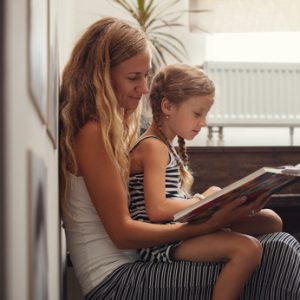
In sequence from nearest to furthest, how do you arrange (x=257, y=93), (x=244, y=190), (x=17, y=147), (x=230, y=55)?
(x=17, y=147) → (x=244, y=190) → (x=257, y=93) → (x=230, y=55)

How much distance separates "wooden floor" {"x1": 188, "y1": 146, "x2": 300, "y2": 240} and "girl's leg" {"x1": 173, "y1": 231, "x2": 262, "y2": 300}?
198cm

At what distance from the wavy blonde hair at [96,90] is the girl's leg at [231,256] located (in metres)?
0.24

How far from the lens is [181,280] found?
1.40m

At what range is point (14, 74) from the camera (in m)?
0.46

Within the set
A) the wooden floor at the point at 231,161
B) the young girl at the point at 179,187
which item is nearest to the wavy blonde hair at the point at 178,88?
the young girl at the point at 179,187

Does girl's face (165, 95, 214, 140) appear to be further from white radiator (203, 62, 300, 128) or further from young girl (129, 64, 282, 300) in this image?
white radiator (203, 62, 300, 128)

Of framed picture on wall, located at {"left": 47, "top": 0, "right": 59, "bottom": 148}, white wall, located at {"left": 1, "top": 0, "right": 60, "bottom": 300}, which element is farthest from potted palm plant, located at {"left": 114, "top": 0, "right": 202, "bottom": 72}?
white wall, located at {"left": 1, "top": 0, "right": 60, "bottom": 300}

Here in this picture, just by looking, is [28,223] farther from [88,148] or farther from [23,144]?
[88,148]

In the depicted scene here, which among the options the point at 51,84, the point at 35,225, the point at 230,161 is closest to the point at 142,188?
the point at 51,84

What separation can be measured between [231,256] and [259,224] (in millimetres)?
282

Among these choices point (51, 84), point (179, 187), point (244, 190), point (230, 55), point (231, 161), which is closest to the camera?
point (51, 84)

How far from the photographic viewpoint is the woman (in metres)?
1.35

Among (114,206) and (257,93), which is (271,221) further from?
(257,93)

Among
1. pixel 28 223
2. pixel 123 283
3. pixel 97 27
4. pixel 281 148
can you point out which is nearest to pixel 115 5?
pixel 281 148
